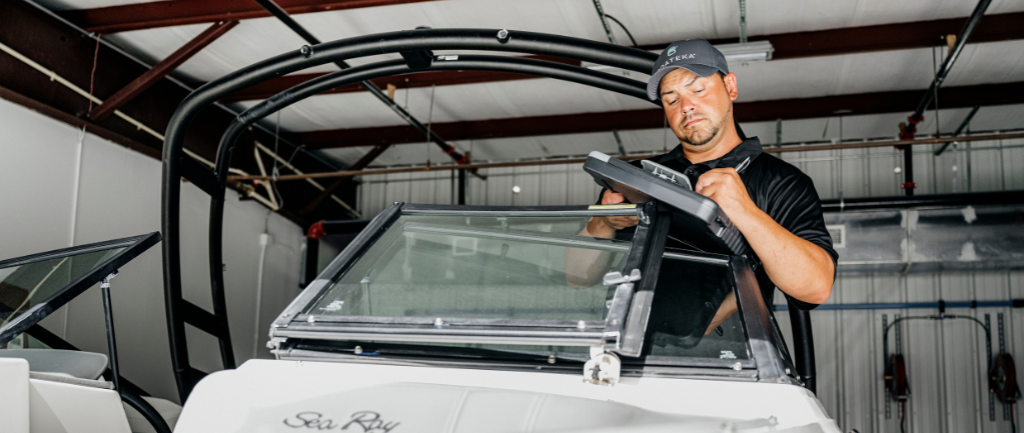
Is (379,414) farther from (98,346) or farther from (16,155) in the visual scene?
(98,346)

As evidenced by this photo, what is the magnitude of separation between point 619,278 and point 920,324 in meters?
8.30

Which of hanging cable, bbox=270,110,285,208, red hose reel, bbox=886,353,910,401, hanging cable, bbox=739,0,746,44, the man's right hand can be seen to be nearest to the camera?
the man's right hand

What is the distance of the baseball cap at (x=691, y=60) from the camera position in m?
1.82

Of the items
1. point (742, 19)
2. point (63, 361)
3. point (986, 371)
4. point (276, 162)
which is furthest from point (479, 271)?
point (986, 371)

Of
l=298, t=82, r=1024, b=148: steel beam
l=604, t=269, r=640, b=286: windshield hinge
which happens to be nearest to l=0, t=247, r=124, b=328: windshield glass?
l=604, t=269, r=640, b=286: windshield hinge

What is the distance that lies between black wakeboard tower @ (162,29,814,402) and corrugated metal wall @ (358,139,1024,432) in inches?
254

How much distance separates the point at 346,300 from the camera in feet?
4.93

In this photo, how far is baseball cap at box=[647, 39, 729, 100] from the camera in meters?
1.82

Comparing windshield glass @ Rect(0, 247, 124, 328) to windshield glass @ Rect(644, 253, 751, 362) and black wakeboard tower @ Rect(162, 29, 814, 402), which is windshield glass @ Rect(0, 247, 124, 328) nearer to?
black wakeboard tower @ Rect(162, 29, 814, 402)

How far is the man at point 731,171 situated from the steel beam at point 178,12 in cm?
360

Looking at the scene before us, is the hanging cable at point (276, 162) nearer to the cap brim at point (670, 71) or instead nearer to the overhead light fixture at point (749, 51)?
the overhead light fixture at point (749, 51)

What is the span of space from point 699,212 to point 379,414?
0.68m

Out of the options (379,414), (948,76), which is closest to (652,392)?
(379,414)

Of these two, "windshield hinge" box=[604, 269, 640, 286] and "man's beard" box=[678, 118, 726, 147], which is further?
"man's beard" box=[678, 118, 726, 147]
